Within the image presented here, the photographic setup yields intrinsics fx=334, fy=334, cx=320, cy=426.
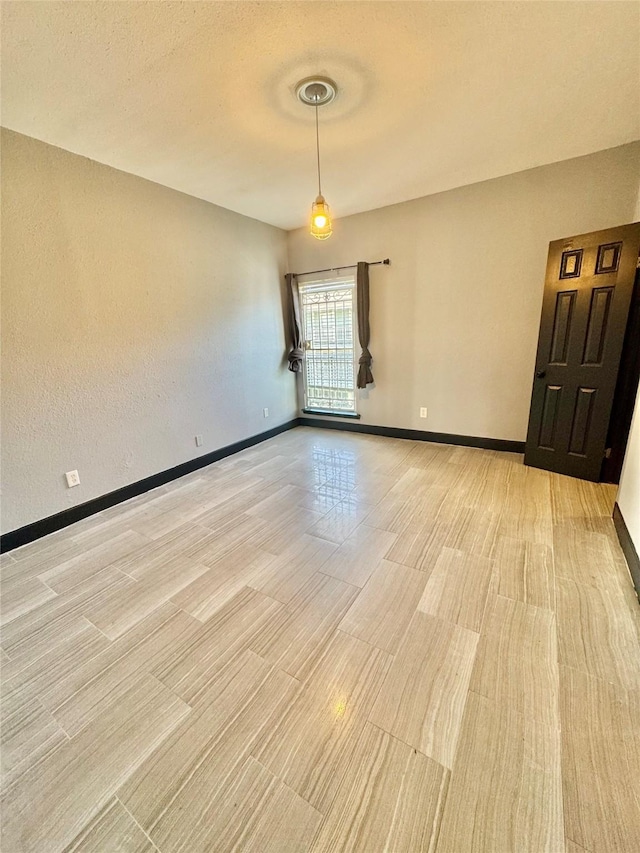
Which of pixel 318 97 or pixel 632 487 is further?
pixel 632 487

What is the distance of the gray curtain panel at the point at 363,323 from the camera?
4055 millimetres

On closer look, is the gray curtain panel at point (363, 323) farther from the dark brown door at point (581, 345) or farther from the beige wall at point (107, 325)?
the dark brown door at point (581, 345)

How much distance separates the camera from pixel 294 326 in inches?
185

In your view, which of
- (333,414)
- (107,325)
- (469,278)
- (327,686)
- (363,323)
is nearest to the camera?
(327,686)

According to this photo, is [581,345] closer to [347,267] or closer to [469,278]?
[469,278]

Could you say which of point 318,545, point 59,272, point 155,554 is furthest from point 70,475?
point 318,545

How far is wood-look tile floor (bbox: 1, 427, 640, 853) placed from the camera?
0.98 m

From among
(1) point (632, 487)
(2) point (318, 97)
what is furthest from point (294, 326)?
(1) point (632, 487)

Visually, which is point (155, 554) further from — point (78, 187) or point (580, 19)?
point (580, 19)

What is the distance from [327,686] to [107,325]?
2.93 m

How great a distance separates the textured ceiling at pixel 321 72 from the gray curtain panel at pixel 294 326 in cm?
168

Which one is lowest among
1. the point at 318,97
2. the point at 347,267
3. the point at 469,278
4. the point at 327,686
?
the point at 327,686

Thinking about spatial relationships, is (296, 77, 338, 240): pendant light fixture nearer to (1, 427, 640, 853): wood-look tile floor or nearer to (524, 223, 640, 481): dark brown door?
(1, 427, 640, 853): wood-look tile floor

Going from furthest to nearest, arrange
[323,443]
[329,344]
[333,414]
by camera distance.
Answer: [333,414], [329,344], [323,443]
